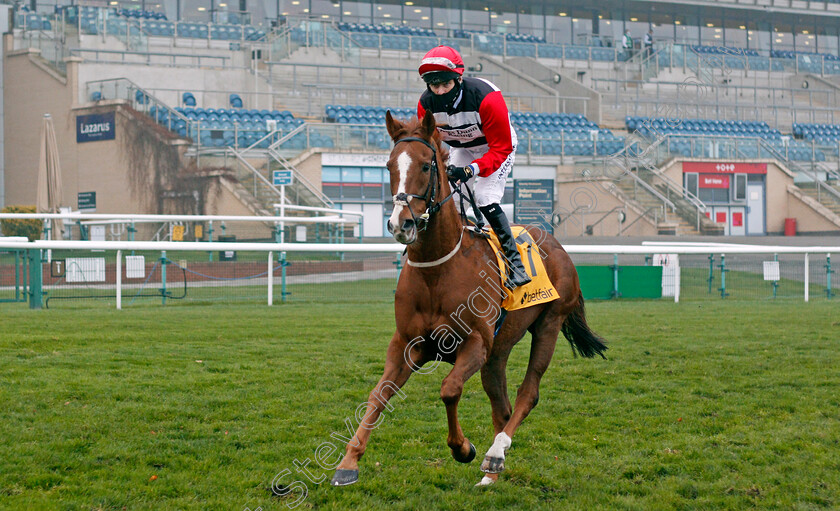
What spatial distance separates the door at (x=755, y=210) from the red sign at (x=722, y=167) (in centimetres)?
66

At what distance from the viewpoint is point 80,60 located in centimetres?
2795

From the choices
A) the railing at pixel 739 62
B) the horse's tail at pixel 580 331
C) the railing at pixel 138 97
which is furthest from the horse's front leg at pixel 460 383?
the railing at pixel 739 62

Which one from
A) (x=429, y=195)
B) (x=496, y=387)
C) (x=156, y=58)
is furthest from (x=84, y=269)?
(x=156, y=58)

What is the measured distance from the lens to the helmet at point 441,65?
4691mm

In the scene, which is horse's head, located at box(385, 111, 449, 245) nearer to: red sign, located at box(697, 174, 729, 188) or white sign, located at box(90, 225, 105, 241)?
white sign, located at box(90, 225, 105, 241)

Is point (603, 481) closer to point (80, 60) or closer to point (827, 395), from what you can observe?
Answer: point (827, 395)

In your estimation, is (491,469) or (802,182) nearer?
(491,469)

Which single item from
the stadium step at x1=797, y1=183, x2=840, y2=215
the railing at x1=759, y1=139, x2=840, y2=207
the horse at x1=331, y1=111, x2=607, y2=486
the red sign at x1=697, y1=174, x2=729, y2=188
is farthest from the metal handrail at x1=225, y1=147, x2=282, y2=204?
the stadium step at x1=797, y1=183, x2=840, y2=215

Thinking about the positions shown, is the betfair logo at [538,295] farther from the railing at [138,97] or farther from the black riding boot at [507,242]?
the railing at [138,97]

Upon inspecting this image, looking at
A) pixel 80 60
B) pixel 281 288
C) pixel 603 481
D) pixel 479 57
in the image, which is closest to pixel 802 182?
pixel 479 57

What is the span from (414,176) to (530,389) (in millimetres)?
1803

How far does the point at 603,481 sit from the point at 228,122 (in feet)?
73.9

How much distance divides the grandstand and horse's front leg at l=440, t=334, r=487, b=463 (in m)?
18.2

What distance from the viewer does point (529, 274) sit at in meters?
5.33
